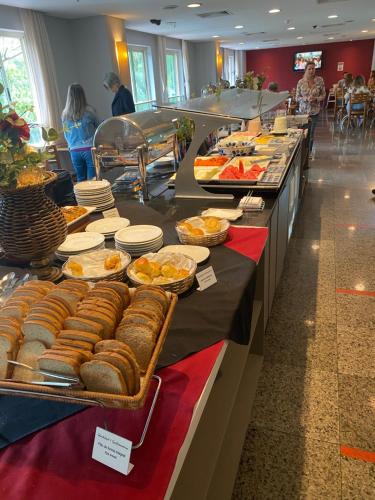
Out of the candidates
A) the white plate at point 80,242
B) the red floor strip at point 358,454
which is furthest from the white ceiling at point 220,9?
the red floor strip at point 358,454

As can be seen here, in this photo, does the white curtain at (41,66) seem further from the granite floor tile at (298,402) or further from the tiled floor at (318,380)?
the granite floor tile at (298,402)

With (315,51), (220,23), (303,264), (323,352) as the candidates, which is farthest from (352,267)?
(315,51)

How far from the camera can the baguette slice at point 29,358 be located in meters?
0.60

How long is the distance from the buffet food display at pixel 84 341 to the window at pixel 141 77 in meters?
7.13

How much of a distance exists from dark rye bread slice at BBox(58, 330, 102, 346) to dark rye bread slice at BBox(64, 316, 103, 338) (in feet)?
0.03

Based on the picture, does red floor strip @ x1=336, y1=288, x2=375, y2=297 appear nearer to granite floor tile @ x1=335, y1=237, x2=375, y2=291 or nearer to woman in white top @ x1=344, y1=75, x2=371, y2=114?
granite floor tile @ x1=335, y1=237, x2=375, y2=291

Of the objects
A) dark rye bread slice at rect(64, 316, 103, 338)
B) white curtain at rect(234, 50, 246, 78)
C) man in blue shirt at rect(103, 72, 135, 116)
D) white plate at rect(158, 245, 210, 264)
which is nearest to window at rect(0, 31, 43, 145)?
man in blue shirt at rect(103, 72, 135, 116)

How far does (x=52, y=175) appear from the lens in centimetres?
104

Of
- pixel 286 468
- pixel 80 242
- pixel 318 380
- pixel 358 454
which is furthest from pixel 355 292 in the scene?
pixel 80 242

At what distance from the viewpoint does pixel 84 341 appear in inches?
24.1

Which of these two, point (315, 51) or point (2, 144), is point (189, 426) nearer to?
point (2, 144)

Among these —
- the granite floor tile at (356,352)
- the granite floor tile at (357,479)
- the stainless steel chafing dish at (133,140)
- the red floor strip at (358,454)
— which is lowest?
the granite floor tile at (357,479)

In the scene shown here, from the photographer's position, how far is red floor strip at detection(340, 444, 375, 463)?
4.00ft

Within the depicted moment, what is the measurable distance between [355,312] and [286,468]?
0.98m
